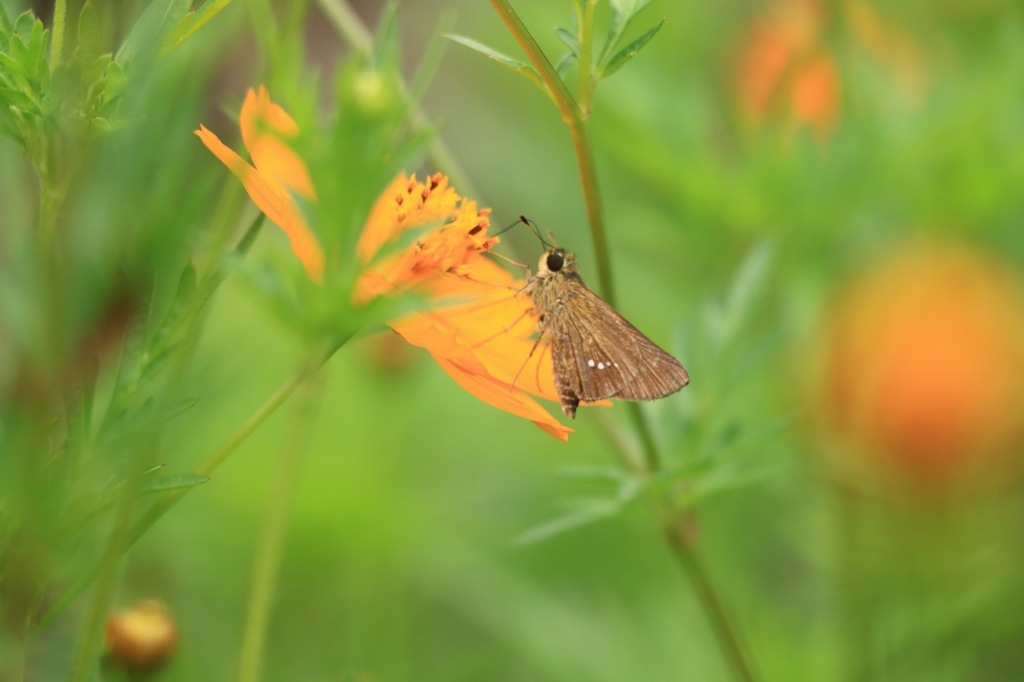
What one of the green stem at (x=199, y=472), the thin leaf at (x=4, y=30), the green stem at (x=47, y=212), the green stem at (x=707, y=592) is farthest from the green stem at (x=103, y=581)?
the green stem at (x=707, y=592)

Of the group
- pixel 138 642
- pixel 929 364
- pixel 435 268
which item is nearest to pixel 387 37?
pixel 435 268

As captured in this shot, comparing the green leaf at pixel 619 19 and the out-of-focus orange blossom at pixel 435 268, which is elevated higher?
the green leaf at pixel 619 19

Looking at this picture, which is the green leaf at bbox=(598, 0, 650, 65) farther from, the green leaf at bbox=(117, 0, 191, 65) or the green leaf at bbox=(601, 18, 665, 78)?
the green leaf at bbox=(117, 0, 191, 65)

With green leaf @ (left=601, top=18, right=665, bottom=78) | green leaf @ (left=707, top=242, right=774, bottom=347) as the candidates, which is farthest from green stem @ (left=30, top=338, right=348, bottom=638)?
green leaf @ (left=707, top=242, right=774, bottom=347)

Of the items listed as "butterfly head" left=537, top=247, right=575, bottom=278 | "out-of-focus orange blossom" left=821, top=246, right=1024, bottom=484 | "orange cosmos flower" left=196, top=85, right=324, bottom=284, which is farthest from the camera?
"out-of-focus orange blossom" left=821, top=246, right=1024, bottom=484

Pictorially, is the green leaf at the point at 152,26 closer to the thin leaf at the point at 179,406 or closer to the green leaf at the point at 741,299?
the thin leaf at the point at 179,406
